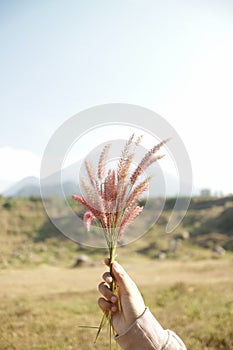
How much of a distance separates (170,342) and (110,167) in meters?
1.05

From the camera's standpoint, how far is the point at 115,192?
2258mm

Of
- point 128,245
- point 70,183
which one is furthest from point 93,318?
point 128,245

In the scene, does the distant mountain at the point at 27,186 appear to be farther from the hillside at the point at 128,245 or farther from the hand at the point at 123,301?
the hillside at the point at 128,245

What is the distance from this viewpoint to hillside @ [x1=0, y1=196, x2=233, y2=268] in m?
28.0

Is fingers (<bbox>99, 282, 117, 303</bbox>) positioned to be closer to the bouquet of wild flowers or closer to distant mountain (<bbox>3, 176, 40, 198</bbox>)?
the bouquet of wild flowers

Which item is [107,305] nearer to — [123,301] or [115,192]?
[123,301]

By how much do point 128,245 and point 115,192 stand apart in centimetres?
3133

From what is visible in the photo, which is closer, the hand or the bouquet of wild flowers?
the hand

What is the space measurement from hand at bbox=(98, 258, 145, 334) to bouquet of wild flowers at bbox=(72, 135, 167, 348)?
0.25 ft

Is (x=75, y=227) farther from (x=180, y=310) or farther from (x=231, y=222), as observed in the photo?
(x=231, y=222)

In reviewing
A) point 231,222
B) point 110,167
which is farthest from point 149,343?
point 231,222

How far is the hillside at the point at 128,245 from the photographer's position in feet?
92.0

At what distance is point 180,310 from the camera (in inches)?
287

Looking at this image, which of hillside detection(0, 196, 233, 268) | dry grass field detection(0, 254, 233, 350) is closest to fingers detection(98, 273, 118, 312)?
dry grass field detection(0, 254, 233, 350)
